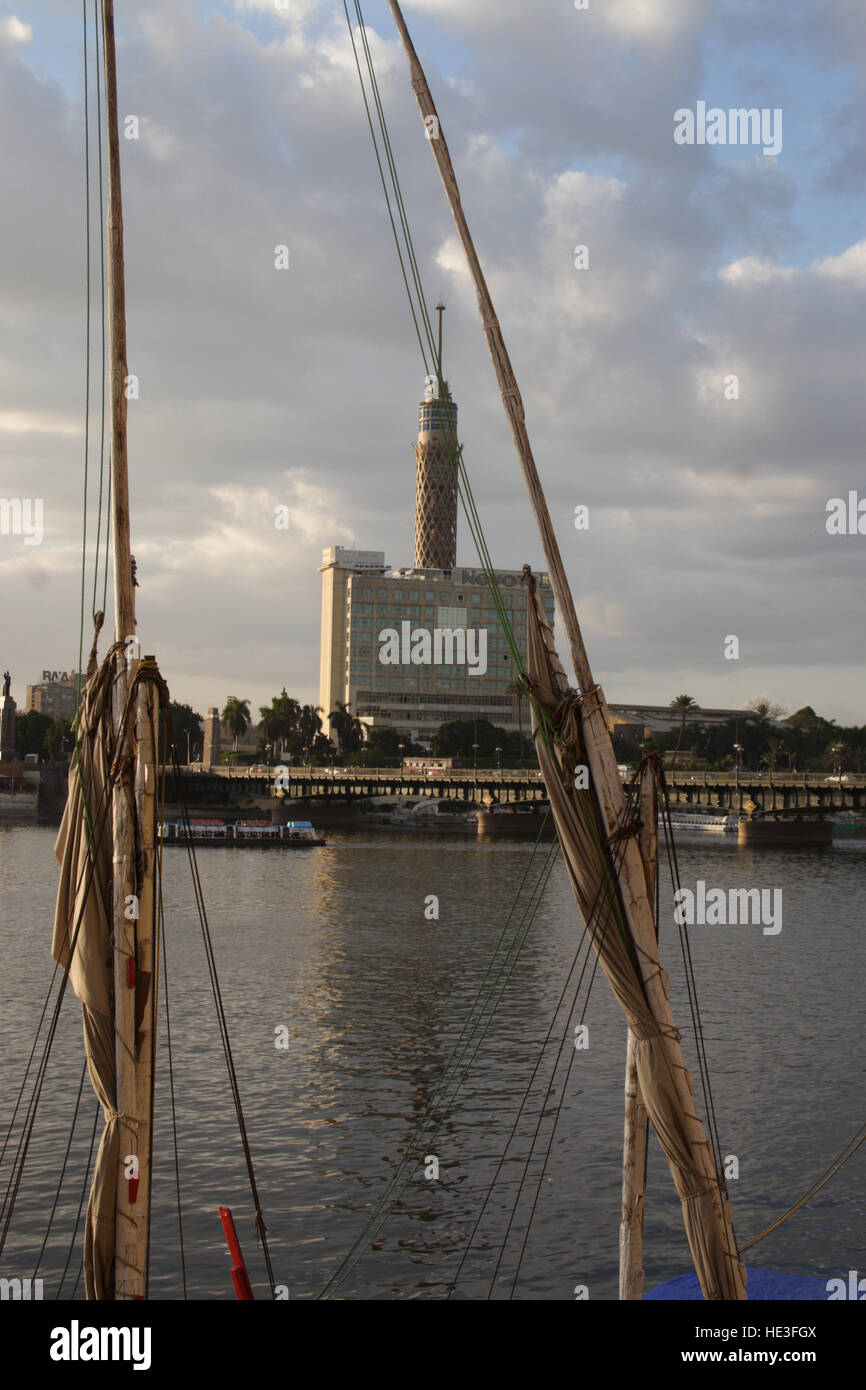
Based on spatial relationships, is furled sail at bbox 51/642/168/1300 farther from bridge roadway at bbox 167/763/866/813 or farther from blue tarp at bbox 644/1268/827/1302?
bridge roadway at bbox 167/763/866/813

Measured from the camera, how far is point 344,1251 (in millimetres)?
22531

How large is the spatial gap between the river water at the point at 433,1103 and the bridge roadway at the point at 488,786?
83214 mm

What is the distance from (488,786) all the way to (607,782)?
156 metres

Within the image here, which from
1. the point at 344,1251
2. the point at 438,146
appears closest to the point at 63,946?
the point at 438,146

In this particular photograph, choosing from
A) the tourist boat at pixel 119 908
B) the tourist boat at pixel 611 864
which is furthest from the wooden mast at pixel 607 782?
the tourist boat at pixel 119 908

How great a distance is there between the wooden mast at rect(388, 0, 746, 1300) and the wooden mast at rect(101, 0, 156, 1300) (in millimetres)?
3861

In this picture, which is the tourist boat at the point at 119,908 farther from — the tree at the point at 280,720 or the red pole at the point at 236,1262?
the tree at the point at 280,720

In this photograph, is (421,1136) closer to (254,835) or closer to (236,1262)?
(236,1262)

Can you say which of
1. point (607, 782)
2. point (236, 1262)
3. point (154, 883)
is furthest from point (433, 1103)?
point (154, 883)

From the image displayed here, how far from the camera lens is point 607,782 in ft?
43.0

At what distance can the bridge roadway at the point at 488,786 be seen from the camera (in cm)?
14975
